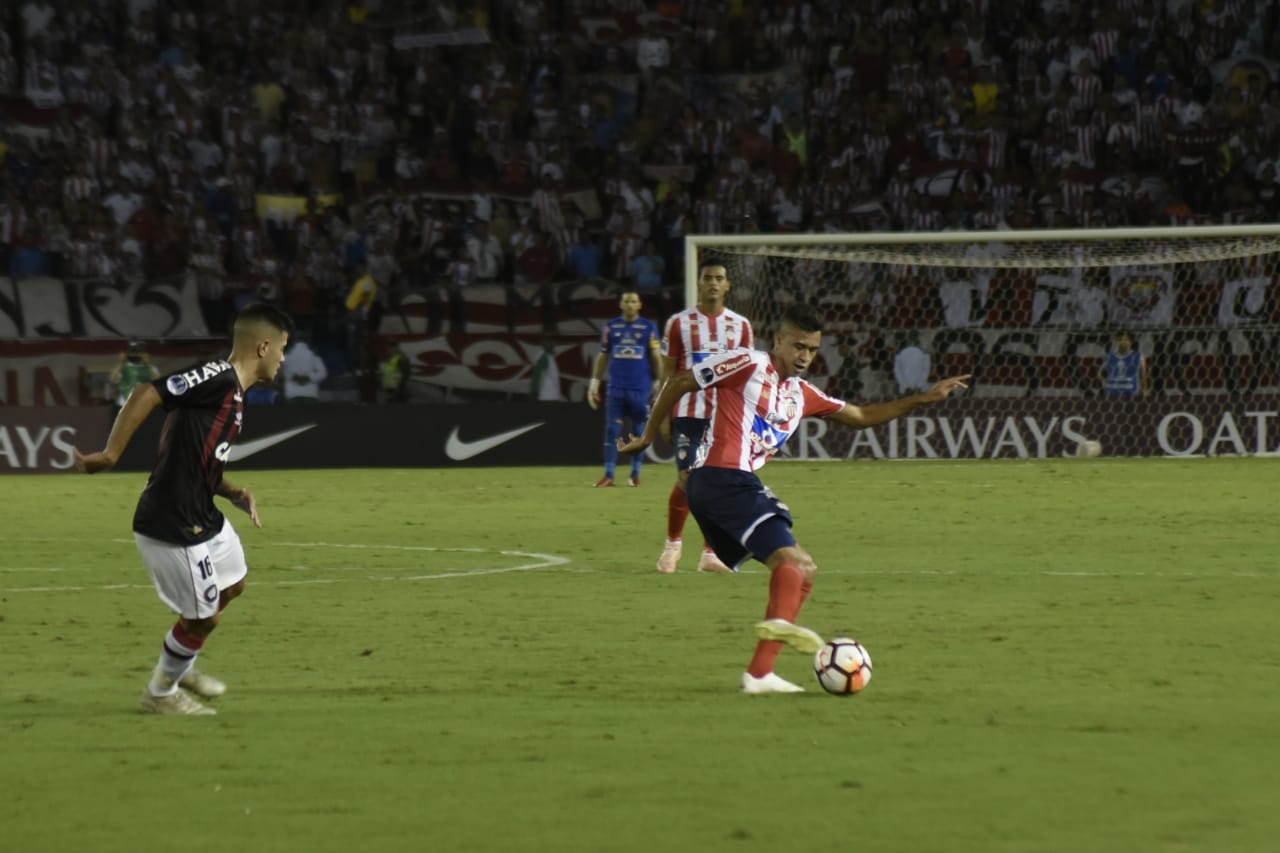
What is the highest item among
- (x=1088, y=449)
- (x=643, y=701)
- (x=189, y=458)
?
(x=189, y=458)

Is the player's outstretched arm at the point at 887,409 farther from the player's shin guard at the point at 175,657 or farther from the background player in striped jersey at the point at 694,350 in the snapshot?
the background player in striped jersey at the point at 694,350

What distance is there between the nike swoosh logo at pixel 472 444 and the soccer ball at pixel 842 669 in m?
18.1

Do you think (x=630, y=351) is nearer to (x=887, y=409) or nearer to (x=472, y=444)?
(x=472, y=444)

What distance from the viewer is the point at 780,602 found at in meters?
8.39

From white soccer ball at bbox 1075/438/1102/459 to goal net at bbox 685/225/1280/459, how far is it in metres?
0.04

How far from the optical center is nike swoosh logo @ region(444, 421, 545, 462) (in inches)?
1030

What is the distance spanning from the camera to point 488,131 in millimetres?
32281

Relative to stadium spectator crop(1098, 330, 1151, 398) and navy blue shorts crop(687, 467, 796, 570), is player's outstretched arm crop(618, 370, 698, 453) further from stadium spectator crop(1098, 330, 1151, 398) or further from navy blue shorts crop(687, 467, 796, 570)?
stadium spectator crop(1098, 330, 1151, 398)

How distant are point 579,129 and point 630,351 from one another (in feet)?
36.2

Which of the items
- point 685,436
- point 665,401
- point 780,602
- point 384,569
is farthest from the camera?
point 685,436

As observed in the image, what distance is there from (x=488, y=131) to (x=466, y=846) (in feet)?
90.0

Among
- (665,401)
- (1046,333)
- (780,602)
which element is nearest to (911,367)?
(1046,333)

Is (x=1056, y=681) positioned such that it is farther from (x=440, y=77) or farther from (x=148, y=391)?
(x=440, y=77)

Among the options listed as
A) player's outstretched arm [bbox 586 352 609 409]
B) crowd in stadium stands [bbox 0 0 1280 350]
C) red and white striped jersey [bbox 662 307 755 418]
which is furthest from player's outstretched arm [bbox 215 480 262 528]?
crowd in stadium stands [bbox 0 0 1280 350]
